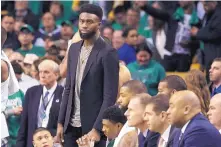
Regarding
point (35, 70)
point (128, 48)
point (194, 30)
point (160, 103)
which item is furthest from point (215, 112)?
point (194, 30)

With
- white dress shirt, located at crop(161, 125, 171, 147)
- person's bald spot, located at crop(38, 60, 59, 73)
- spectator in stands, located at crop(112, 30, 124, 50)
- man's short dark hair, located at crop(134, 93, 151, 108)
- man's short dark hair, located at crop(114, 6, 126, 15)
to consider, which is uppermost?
man's short dark hair, located at crop(114, 6, 126, 15)

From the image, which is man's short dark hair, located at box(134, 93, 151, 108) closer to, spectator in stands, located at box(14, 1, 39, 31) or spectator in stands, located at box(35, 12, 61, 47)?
spectator in stands, located at box(35, 12, 61, 47)

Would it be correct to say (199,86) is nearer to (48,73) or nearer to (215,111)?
(215,111)

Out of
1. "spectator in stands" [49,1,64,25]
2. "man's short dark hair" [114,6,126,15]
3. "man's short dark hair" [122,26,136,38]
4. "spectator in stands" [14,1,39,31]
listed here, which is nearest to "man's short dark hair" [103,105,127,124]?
"man's short dark hair" [122,26,136,38]

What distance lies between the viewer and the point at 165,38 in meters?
17.0

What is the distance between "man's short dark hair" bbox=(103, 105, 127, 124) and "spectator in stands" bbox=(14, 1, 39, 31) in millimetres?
8501

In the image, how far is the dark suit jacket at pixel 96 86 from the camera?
34.8 feet

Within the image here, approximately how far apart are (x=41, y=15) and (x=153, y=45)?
3.38m

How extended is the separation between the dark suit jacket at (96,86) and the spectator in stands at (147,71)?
385cm

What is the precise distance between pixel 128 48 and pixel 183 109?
7004mm

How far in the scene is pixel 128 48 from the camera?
16234 mm

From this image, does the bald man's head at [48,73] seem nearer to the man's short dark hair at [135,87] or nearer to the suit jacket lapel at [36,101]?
the suit jacket lapel at [36,101]

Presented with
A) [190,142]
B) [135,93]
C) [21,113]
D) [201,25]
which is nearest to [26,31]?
[201,25]

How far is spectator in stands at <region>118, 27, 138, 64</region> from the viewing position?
16.1 metres
